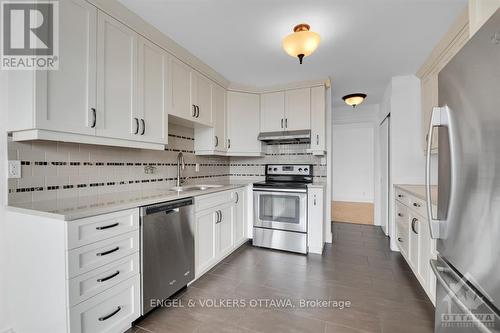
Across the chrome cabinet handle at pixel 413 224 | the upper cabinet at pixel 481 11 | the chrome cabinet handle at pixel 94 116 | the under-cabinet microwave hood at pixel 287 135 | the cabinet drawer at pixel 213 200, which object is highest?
the upper cabinet at pixel 481 11

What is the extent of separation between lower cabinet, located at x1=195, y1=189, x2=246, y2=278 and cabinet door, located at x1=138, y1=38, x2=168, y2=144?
776mm

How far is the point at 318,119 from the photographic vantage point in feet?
11.0

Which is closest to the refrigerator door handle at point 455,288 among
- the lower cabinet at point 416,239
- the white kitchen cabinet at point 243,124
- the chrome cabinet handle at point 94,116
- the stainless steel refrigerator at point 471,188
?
the stainless steel refrigerator at point 471,188

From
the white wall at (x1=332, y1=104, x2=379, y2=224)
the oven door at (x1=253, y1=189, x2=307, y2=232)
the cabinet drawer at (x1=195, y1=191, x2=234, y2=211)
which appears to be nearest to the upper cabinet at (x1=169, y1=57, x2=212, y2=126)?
the cabinet drawer at (x1=195, y1=191, x2=234, y2=211)

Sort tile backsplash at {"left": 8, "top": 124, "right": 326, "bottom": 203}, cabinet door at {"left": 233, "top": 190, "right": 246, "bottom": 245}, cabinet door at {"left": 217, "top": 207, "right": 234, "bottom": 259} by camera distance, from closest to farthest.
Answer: tile backsplash at {"left": 8, "top": 124, "right": 326, "bottom": 203} → cabinet door at {"left": 217, "top": 207, "right": 234, "bottom": 259} → cabinet door at {"left": 233, "top": 190, "right": 246, "bottom": 245}

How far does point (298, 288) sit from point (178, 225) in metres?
1.30

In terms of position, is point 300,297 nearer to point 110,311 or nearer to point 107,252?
point 110,311

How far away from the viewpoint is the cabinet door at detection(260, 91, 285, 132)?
3.59 meters

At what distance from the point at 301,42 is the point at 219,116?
1729 mm

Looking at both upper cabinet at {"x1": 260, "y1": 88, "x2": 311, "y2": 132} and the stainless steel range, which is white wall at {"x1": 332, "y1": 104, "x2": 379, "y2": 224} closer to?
upper cabinet at {"x1": 260, "y1": 88, "x2": 311, "y2": 132}

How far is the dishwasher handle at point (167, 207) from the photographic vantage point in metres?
1.74

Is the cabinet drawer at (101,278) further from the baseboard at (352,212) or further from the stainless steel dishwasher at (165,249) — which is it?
the baseboard at (352,212)

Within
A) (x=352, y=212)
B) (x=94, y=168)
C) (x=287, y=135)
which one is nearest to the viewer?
(x=94, y=168)

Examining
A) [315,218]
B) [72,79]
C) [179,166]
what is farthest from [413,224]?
[72,79]
